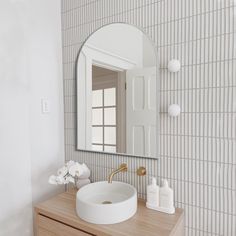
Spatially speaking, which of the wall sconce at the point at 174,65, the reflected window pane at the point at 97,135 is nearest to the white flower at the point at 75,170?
the reflected window pane at the point at 97,135

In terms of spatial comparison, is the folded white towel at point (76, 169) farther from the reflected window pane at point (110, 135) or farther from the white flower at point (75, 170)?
the reflected window pane at point (110, 135)

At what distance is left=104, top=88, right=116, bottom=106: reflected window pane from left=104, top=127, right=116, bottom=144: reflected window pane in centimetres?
17

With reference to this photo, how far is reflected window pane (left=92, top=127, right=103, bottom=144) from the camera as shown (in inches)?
59.2

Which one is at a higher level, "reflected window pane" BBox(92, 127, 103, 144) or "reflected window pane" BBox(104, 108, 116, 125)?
"reflected window pane" BBox(104, 108, 116, 125)

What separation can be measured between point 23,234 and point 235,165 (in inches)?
56.1

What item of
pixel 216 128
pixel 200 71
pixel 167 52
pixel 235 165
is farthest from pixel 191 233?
pixel 167 52

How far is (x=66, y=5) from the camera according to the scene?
165 cm

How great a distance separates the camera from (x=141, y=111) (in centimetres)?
134

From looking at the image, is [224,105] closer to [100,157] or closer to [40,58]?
[100,157]

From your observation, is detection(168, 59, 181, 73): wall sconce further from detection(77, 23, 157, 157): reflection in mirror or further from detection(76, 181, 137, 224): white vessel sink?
detection(76, 181, 137, 224): white vessel sink

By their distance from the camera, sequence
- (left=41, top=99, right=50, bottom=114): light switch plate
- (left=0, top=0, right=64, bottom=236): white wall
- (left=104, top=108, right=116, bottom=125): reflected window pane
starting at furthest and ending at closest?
1. (left=41, top=99, right=50, bottom=114): light switch plate
2. (left=104, top=108, right=116, bottom=125): reflected window pane
3. (left=0, top=0, right=64, bottom=236): white wall

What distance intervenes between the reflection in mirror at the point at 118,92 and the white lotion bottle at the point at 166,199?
22 centimetres

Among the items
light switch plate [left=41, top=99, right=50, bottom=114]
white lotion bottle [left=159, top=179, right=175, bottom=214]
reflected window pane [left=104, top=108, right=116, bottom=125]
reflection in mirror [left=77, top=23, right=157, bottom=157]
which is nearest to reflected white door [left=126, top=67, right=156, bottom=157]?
reflection in mirror [left=77, top=23, right=157, bottom=157]

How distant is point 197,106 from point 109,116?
0.58 metres
